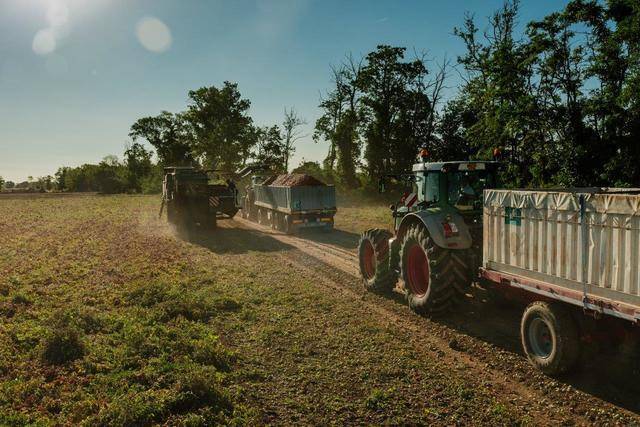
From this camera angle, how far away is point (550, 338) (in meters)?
6.00

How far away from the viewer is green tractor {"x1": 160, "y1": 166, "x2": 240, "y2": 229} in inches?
847

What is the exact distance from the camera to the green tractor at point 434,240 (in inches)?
310

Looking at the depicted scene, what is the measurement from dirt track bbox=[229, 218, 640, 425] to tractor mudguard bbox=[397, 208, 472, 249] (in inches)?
42.8

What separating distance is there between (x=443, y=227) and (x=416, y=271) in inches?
54.1

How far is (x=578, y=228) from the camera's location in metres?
5.41

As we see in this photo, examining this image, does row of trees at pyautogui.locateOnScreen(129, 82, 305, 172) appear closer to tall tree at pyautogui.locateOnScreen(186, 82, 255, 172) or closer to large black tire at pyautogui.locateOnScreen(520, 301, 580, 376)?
tall tree at pyautogui.locateOnScreen(186, 82, 255, 172)

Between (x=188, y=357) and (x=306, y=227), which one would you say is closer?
(x=188, y=357)

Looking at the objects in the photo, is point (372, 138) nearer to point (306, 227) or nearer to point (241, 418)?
point (306, 227)

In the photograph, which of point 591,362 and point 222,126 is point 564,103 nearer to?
point 591,362

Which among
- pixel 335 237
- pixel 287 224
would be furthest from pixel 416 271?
pixel 287 224

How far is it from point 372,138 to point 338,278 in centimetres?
2973

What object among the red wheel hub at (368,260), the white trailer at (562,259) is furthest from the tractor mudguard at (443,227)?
the red wheel hub at (368,260)

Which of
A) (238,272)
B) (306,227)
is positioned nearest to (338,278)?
(238,272)

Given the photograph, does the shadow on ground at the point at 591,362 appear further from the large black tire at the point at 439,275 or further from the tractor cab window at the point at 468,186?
the tractor cab window at the point at 468,186
